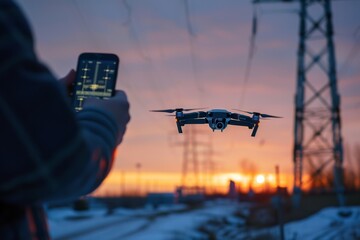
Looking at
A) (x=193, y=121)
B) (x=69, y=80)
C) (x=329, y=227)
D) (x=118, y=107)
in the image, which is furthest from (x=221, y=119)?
(x=329, y=227)

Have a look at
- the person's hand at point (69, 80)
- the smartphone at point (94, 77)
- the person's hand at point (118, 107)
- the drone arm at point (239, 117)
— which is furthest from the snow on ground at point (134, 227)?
the person's hand at point (118, 107)

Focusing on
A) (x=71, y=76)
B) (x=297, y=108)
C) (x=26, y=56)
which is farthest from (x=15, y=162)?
(x=297, y=108)

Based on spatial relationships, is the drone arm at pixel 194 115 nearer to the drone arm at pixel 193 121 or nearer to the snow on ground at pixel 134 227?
the drone arm at pixel 193 121

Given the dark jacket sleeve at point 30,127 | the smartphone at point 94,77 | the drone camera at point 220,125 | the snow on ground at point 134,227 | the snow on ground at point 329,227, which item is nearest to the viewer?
the dark jacket sleeve at point 30,127

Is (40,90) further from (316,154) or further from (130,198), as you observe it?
(130,198)

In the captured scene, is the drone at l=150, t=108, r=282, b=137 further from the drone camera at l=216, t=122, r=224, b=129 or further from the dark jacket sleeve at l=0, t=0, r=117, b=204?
the dark jacket sleeve at l=0, t=0, r=117, b=204
